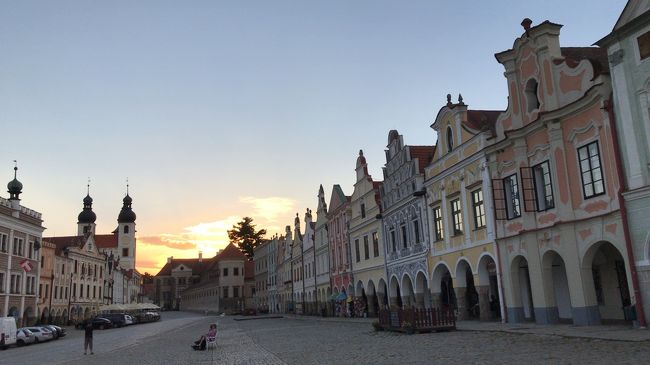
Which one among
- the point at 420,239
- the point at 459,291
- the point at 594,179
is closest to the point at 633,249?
the point at 594,179

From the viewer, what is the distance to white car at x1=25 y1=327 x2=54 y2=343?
138ft

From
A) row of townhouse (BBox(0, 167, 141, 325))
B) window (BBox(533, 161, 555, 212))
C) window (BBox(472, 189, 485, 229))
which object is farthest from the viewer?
row of townhouse (BBox(0, 167, 141, 325))

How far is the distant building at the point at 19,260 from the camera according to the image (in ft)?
168

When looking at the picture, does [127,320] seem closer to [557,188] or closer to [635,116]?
[557,188]

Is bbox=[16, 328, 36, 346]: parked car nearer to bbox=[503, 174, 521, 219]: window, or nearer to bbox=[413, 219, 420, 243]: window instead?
bbox=[413, 219, 420, 243]: window

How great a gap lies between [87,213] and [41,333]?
3013 inches

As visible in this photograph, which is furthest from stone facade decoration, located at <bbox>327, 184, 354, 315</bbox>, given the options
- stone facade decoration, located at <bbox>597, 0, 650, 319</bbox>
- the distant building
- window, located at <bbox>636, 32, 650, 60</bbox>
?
window, located at <bbox>636, 32, 650, 60</bbox>

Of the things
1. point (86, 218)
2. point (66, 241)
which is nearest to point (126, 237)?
point (86, 218)

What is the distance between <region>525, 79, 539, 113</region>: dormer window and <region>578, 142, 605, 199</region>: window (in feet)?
11.5

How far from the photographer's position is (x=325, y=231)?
62688 millimetres

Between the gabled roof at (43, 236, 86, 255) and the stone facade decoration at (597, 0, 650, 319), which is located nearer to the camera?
the stone facade decoration at (597, 0, 650, 319)

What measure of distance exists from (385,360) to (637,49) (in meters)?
13.8

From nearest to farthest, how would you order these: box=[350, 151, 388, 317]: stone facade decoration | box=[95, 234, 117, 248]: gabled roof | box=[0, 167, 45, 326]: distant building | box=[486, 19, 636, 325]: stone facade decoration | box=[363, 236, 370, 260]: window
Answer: box=[486, 19, 636, 325]: stone facade decoration, box=[350, 151, 388, 317]: stone facade decoration, box=[363, 236, 370, 260]: window, box=[0, 167, 45, 326]: distant building, box=[95, 234, 117, 248]: gabled roof

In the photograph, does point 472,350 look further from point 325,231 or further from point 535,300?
point 325,231
